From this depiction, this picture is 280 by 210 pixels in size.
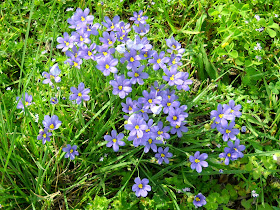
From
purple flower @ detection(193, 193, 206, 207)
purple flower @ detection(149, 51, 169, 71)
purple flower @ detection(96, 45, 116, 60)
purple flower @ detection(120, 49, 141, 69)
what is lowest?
purple flower @ detection(193, 193, 206, 207)

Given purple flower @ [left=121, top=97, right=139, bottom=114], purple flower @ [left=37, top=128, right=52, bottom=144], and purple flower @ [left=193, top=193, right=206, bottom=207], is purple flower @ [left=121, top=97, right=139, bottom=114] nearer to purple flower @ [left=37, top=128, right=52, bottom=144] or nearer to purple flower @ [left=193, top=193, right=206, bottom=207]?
purple flower @ [left=37, top=128, right=52, bottom=144]

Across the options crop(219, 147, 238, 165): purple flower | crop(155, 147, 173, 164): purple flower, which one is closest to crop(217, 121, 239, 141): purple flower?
crop(219, 147, 238, 165): purple flower

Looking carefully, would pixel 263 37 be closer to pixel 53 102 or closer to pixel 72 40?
pixel 72 40

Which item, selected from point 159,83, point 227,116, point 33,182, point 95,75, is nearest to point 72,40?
point 95,75

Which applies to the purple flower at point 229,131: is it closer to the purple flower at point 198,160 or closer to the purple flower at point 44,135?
the purple flower at point 198,160

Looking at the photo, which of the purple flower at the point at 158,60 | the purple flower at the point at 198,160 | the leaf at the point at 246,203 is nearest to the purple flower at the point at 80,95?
the purple flower at the point at 158,60

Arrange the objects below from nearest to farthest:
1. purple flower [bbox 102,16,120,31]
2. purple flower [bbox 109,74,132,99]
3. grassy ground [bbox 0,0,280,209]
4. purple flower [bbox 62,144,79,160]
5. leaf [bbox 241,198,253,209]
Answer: purple flower [bbox 109,74,132,99] < purple flower [bbox 62,144,79,160] < grassy ground [bbox 0,0,280,209] < purple flower [bbox 102,16,120,31] < leaf [bbox 241,198,253,209]

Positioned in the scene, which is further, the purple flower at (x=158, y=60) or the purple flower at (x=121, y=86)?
the purple flower at (x=158, y=60)
